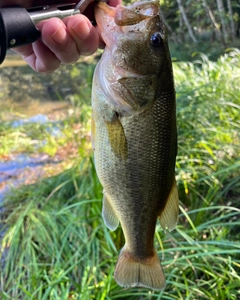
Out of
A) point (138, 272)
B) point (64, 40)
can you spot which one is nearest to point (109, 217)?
point (138, 272)

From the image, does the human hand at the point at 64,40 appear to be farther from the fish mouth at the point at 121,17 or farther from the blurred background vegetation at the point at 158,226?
the blurred background vegetation at the point at 158,226

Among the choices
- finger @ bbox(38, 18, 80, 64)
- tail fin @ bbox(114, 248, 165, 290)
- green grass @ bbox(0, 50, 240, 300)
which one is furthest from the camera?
green grass @ bbox(0, 50, 240, 300)

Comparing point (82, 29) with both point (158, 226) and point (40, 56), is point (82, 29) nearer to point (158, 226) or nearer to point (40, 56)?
point (40, 56)

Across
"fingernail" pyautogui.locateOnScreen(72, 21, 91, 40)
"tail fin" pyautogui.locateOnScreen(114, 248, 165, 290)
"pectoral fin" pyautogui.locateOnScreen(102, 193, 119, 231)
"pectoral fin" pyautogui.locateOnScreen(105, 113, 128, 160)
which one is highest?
"fingernail" pyautogui.locateOnScreen(72, 21, 91, 40)

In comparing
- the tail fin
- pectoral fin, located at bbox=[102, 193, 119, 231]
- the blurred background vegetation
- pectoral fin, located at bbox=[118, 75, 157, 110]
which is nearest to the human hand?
pectoral fin, located at bbox=[118, 75, 157, 110]

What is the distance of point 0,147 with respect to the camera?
21.9 feet

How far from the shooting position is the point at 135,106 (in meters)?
1.47

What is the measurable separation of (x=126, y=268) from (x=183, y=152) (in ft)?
7.21

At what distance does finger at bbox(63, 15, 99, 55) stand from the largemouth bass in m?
0.07

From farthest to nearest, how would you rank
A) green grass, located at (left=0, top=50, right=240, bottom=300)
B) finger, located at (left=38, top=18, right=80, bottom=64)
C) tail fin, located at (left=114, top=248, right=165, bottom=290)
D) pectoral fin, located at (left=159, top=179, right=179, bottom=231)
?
green grass, located at (left=0, top=50, right=240, bottom=300)
tail fin, located at (left=114, top=248, right=165, bottom=290)
pectoral fin, located at (left=159, top=179, right=179, bottom=231)
finger, located at (left=38, top=18, right=80, bottom=64)

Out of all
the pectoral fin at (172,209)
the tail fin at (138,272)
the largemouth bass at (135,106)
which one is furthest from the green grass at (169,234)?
the largemouth bass at (135,106)

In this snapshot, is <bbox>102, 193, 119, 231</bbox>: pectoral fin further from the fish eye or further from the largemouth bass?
the fish eye

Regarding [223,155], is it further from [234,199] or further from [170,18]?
[170,18]

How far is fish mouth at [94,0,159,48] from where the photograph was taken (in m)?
1.42
